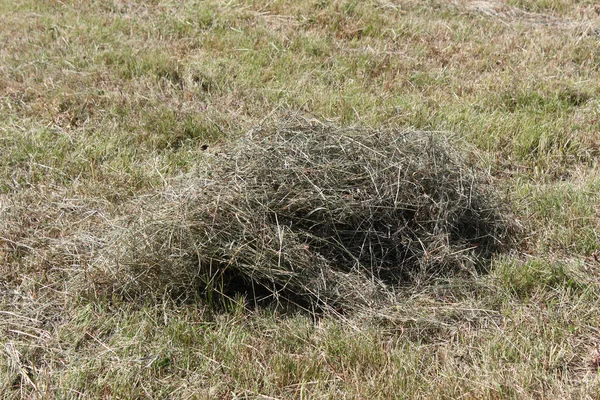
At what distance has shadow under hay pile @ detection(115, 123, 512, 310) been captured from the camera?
357 cm

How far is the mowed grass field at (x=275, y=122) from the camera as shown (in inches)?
123

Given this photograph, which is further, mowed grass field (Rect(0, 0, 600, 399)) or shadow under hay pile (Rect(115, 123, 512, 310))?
shadow under hay pile (Rect(115, 123, 512, 310))

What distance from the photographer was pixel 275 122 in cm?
455

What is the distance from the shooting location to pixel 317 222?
3789 millimetres

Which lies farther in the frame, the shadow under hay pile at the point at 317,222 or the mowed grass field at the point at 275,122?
the shadow under hay pile at the point at 317,222

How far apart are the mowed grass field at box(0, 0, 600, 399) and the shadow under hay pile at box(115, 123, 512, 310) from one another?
0.47 ft

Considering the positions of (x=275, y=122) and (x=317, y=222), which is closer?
(x=317, y=222)

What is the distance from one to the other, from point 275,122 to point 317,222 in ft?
3.35

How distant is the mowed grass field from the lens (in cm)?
313

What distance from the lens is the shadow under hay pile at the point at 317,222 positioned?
357cm

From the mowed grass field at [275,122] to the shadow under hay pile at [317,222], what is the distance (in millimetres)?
143

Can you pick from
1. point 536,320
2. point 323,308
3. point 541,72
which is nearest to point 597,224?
point 536,320

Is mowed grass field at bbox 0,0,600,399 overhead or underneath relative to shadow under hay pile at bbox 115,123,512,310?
underneath

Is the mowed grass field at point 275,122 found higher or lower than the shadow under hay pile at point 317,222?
lower
